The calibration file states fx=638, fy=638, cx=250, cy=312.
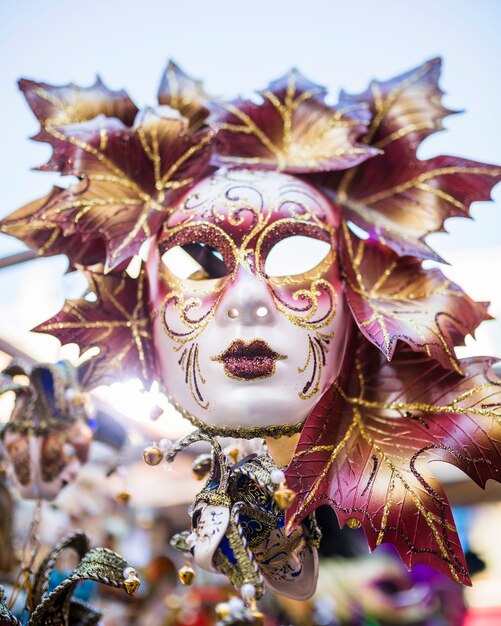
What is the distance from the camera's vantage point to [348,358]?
1.14 metres

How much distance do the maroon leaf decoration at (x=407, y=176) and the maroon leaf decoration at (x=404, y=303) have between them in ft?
0.17

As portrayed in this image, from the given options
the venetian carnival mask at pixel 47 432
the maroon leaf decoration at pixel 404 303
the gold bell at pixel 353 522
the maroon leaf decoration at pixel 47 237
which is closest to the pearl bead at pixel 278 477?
the gold bell at pixel 353 522

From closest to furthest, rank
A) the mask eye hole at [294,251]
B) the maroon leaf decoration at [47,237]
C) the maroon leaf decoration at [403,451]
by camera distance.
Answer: the maroon leaf decoration at [403,451] < the mask eye hole at [294,251] < the maroon leaf decoration at [47,237]

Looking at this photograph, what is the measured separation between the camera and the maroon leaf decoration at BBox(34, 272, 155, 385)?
1246 millimetres

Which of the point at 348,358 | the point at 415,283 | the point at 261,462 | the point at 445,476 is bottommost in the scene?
the point at 445,476

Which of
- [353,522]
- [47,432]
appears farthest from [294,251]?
[47,432]

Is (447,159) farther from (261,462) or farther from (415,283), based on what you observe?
(261,462)

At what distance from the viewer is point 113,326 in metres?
1.27

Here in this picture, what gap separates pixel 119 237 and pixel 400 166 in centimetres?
55

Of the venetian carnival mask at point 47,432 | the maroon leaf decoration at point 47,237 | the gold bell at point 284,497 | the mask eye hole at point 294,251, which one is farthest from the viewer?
the venetian carnival mask at point 47,432

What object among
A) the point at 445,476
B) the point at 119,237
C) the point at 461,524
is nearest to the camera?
the point at 119,237

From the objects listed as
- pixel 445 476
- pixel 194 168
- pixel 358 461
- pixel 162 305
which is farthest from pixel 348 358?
pixel 445 476

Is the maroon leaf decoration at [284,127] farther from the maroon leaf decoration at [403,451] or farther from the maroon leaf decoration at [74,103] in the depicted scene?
the maroon leaf decoration at [403,451]

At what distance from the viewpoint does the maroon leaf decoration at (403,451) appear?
1.00 meters
